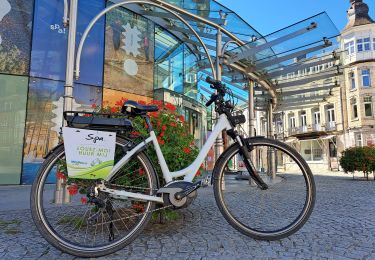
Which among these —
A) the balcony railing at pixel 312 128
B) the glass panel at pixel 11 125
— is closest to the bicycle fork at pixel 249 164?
the glass panel at pixel 11 125

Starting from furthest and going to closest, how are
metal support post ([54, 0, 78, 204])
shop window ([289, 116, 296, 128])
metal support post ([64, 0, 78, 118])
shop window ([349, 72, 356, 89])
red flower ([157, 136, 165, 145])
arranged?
shop window ([289, 116, 296, 128]), shop window ([349, 72, 356, 89]), metal support post ([64, 0, 78, 118]), metal support post ([54, 0, 78, 204]), red flower ([157, 136, 165, 145])

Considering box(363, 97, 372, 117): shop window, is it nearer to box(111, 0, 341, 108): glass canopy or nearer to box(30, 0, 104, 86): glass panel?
box(111, 0, 341, 108): glass canopy

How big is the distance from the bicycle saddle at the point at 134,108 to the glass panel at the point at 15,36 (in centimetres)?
749

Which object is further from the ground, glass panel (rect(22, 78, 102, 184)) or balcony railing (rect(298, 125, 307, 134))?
balcony railing (rect(298, 125, 307, 134))

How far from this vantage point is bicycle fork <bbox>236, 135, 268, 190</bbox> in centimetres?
271

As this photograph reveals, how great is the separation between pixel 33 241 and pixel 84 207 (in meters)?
0.55

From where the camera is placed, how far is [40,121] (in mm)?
8742

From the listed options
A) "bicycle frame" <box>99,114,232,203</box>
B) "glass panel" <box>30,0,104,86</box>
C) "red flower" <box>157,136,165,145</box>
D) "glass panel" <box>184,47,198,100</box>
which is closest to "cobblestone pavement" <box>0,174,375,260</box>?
"bicycle frame" <box>99,114,232,203</box>

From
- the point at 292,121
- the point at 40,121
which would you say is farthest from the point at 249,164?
the point at 292,121

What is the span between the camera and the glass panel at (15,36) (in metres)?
8.43

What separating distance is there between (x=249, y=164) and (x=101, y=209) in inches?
52.5

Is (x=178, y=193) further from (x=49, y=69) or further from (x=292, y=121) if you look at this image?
(x=292, y=121)

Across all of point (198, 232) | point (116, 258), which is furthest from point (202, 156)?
point (116, 258)

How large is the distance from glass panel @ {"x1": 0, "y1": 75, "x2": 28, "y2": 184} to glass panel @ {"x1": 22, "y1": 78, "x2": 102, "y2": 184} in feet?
0.49
